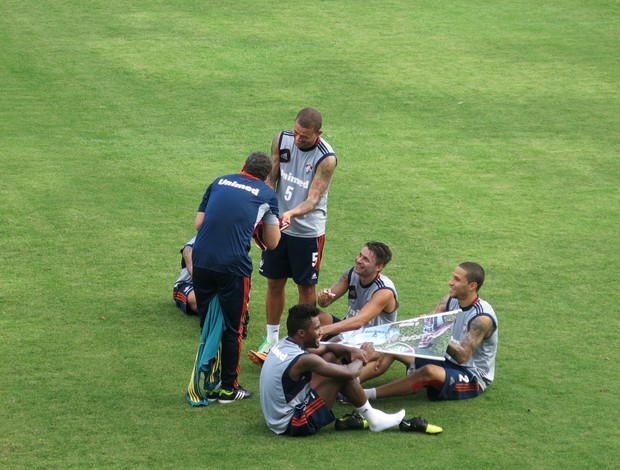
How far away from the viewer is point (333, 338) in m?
8.93

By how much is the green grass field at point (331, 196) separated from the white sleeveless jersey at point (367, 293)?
560 mm

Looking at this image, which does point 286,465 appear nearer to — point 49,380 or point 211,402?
point 211,402

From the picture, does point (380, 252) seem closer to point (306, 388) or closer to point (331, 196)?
point (306, 388)

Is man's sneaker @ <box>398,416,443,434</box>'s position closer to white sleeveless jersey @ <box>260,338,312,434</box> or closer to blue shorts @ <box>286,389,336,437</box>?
blue shorts @ <box>286,389,336,437</box>

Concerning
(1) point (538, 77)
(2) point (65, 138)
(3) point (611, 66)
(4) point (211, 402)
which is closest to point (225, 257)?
(4) point (211, 402)

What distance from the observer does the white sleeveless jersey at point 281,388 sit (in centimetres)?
789

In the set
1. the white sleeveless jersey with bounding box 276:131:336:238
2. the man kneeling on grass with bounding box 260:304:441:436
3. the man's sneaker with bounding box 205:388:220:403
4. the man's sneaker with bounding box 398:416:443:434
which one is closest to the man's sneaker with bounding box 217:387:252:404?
the man's sneaker with bounding box 205:388:220:403

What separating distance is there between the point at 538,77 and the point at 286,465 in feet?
44.6

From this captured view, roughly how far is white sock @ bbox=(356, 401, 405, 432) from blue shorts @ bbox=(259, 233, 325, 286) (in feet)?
6.61

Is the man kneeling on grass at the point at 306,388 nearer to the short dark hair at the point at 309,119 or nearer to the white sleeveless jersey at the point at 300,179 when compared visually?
the white sleeveless jersey at the point at 300,179

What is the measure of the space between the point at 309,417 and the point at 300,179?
264cm

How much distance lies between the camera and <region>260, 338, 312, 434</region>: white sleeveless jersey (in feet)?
25.9

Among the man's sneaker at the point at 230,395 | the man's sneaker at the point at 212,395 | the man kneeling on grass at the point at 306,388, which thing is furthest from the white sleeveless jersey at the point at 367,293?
the man's sneaker at the point at 212,395

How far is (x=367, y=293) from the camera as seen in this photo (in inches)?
364
